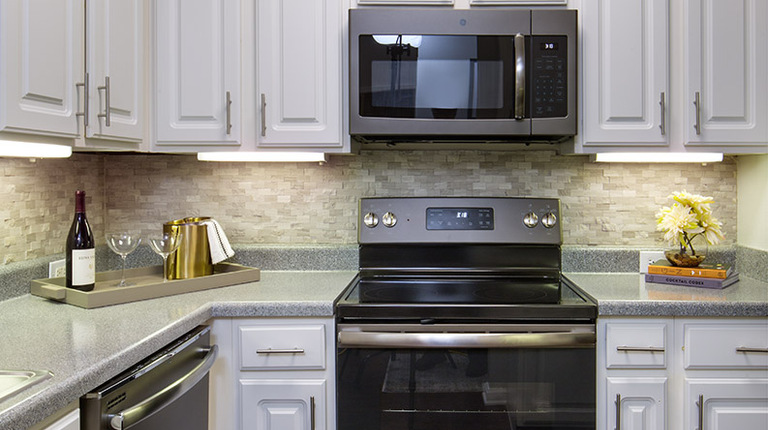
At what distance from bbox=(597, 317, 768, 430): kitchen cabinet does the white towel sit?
124cm

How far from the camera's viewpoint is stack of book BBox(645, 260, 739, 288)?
1873mm

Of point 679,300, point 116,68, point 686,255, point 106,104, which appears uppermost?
point 116,68

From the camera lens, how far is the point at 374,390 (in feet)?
5.48

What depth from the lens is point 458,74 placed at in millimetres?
1925

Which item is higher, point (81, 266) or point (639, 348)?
point (81, 266)

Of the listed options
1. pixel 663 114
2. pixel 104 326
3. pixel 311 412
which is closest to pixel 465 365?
pixel 311 412

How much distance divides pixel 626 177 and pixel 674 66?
474 mm

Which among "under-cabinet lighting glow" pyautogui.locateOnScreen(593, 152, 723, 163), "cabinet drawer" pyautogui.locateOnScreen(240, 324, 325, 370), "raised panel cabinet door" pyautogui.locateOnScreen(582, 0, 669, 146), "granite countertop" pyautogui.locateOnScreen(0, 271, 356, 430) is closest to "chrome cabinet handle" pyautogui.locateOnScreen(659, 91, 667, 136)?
"raised panel cabinet door" pyautogui.locateOnScreen(582, 0, 669, 146)

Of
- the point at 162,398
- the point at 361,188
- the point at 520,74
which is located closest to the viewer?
the point at 162,398

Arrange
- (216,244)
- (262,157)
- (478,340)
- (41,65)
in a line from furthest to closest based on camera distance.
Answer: (262,157), (216,244), (478,340), (41,65)

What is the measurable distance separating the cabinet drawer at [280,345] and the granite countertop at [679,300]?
82 cm

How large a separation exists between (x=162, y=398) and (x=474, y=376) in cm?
84

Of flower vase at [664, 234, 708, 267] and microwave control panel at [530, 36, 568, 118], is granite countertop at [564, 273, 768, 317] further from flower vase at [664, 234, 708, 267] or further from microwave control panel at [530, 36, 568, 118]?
microwave control panel at [530, 36, 568, 118]

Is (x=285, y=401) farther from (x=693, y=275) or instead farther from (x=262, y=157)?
(x=693, y=275)
